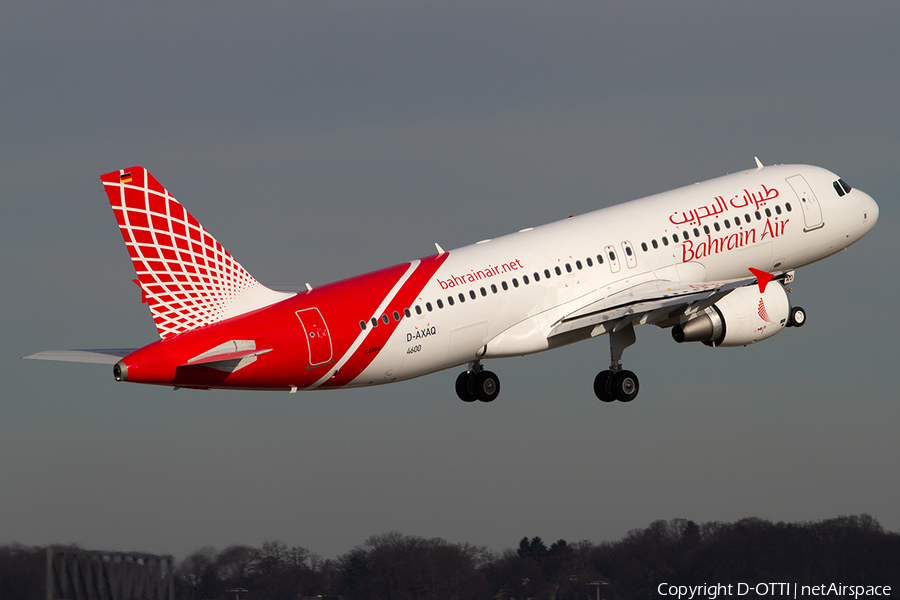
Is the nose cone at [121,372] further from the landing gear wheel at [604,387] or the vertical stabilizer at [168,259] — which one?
the landing gear wheel at [604,387]

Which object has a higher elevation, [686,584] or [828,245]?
[828,245]

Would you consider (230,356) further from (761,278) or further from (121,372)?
(761,278)

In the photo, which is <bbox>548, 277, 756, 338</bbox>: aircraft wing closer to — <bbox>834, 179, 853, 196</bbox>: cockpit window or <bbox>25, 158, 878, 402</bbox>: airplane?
<bbox>25, 158, 878, 402</bbox>: airplane

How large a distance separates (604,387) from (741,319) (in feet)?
18.2

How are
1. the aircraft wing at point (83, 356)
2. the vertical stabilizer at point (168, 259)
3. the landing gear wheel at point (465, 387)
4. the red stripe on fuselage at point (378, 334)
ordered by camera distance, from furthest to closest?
1. the landing gear wheel at point (465, 387)
2. the red stripe on fuselage at point (378, 334)
3. the aircraft wing at point (83, 356)
4. the vertical stabilizer at point (168, 259)

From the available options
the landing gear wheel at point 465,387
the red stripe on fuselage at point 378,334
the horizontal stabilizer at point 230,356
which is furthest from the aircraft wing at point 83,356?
the landing gear wheel at point 465,387

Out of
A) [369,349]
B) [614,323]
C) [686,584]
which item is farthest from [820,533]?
[369,349]

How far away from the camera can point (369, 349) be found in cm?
4147

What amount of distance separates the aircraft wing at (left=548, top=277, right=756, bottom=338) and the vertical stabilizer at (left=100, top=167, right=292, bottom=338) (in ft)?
38.6

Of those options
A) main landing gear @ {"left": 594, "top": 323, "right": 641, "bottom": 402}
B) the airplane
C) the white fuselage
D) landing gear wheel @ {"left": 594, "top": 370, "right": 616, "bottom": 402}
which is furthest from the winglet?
landing gear wheel @ {"left": 594, "top": 370, "right": 616, "bottom": 402}

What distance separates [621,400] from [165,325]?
17.6 metres

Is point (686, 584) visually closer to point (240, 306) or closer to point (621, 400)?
point (621, 400)

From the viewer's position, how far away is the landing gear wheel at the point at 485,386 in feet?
162

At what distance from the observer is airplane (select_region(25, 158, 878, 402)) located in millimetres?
39375
